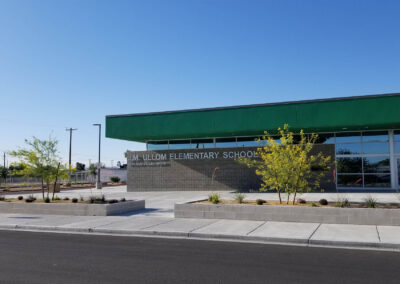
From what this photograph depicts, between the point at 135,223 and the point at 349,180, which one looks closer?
the point at 135,223

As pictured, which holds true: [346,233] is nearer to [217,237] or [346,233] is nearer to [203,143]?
[217,237]

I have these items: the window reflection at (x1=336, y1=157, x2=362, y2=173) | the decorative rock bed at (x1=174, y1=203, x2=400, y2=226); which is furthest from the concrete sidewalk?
the window reflection at (x1=336, y1=157, x2=362, y2=173)

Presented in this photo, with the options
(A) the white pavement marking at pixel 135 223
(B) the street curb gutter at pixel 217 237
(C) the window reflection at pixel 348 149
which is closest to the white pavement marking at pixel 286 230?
(B) the street curb gutter at pixel 217 237

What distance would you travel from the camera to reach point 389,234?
1018cm

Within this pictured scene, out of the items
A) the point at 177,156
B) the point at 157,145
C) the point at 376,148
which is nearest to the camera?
the point at 376,148

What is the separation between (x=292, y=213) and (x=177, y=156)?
17401 millimetres

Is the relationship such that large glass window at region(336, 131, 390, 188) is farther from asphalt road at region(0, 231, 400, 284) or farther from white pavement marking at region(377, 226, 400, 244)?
asphalt road at region(0, 231, 400, 284)

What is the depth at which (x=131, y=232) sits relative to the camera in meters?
11.5

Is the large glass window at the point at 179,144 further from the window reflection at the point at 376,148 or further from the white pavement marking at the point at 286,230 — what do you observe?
the white pavement marking at the point at 286,230

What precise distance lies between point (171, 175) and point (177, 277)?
75.2ft

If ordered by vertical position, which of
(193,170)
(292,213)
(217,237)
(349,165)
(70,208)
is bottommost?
(217,237)

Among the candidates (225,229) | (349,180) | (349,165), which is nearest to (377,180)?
(349,180)

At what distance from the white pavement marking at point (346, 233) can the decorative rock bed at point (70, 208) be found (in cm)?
843

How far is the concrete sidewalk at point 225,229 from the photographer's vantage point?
9.58 metres
